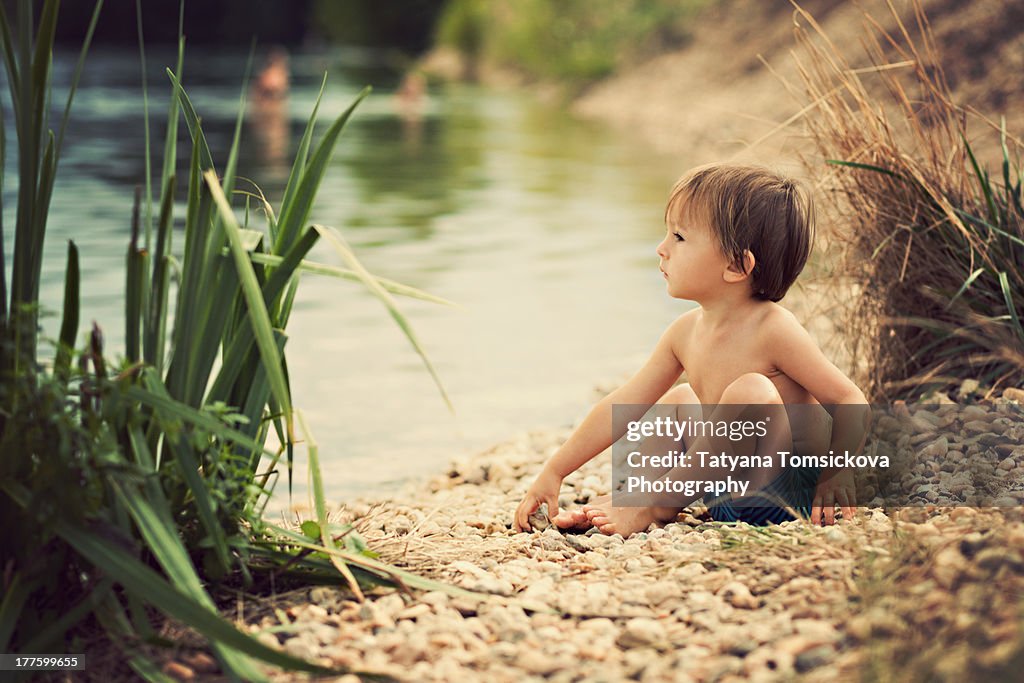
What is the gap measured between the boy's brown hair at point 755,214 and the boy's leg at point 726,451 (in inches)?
11.2

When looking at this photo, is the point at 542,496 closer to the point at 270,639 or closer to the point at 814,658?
the point at 270,639

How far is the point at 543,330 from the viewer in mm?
5691

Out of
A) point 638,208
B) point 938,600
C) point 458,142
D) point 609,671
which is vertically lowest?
point 609,671

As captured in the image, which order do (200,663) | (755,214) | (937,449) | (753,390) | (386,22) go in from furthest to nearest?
(386,22)
(937,449)
(755,214)
(753,390)
(200,663)

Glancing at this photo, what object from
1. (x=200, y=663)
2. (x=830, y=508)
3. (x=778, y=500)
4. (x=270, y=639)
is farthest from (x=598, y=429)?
(x=200, y=663)

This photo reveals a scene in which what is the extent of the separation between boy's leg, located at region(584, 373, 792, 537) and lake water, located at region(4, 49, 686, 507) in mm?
661

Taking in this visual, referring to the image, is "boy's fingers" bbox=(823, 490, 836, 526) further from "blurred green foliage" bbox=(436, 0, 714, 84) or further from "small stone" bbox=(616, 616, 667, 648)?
"blurred green foliage" bbox=(436, 0, 714, 84)

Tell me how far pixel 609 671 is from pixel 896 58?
36.4 feet

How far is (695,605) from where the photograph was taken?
192 cm

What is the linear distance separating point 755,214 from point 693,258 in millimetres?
162

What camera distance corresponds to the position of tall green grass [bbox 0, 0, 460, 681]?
1728 millimetres

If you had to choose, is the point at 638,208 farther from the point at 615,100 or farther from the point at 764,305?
the point at 615,100

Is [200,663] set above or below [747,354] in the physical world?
below

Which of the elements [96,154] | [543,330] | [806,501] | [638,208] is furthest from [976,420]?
[96,154]
